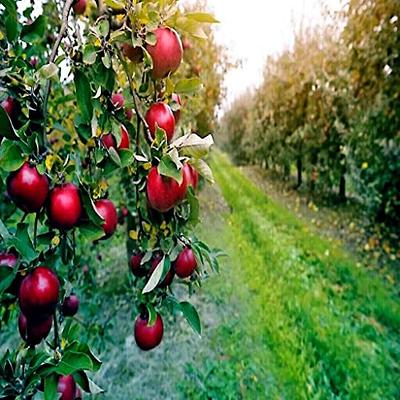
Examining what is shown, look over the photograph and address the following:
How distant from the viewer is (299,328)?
3.16 metres

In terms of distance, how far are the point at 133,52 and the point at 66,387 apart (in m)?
0.41

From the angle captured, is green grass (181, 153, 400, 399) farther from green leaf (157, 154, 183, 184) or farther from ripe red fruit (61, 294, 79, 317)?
green leaf (157, 154, 183, 184)

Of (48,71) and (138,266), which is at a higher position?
(48,71)

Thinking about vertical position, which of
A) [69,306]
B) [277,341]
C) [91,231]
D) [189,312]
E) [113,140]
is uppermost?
[113,140]

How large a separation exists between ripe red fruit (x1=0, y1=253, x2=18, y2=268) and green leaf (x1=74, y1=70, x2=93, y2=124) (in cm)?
19

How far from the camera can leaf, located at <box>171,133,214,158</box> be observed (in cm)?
53

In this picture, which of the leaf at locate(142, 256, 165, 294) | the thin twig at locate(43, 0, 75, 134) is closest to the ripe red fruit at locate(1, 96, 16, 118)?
the thin twig at locate(43, 0, 75, 134)

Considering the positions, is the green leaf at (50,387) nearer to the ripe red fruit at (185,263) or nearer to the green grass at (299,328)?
the ripe red fruit at (185,263)

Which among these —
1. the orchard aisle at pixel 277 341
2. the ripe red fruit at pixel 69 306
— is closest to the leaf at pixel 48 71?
the ripe red fruit at pixel 69 306

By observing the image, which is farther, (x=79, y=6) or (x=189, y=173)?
(x=79, y=6)

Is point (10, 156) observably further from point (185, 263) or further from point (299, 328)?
point (299, 328)

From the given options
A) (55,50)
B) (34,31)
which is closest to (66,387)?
(55,50)

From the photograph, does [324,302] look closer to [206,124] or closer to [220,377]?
[220,377]

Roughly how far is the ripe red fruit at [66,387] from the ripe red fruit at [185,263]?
202 millimetres
